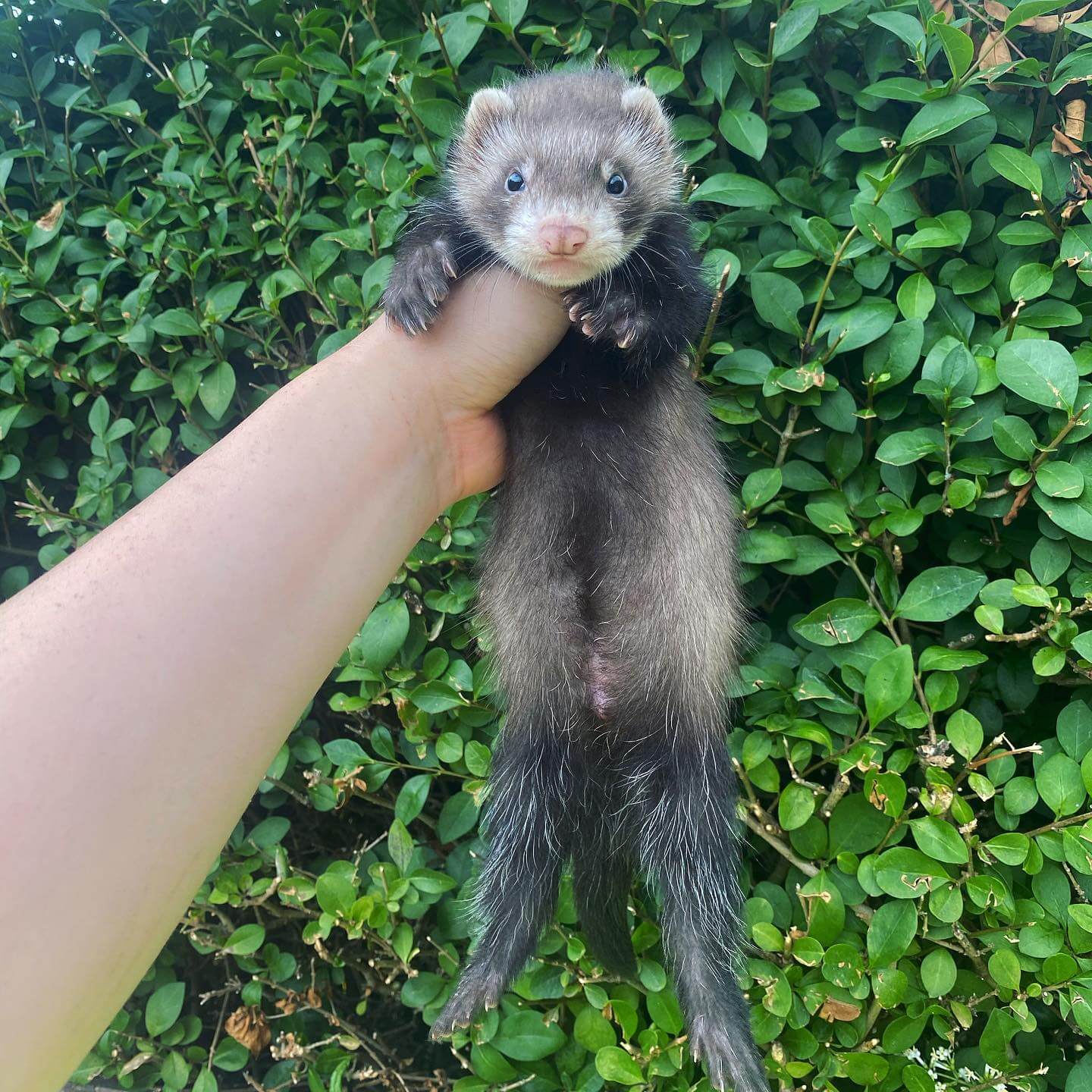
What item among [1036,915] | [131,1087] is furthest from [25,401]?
[1036,915]

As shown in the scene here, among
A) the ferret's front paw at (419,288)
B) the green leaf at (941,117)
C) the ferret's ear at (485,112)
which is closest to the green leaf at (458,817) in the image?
the ferret's front paw at (419,288)

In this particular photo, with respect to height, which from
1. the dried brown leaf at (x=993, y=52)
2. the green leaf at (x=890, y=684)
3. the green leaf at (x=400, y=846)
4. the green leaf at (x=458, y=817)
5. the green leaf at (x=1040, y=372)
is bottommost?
the green leaf at (x=458, y=817)

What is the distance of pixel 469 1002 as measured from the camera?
4.95 ft

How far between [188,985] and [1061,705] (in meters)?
2.14

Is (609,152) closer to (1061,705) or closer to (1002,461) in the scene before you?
(1002,461)

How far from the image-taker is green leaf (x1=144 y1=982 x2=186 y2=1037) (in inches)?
67.2

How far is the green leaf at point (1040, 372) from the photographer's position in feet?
4.24

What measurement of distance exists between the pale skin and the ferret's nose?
0.13m

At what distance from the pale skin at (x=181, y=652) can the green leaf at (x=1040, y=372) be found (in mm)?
779

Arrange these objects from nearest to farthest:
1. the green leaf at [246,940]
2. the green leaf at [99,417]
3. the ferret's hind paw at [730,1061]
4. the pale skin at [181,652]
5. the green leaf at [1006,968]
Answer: the pale skin at [181,652], the green leaf at [1006,968], the ferret's hind paw at [730,1061], the green leaf at [246,940], the green leaf at [99,417]

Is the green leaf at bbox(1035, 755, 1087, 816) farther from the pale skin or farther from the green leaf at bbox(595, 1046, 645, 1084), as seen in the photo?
the pale skin

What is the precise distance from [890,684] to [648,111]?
3.88 feet

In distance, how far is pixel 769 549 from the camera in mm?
1541

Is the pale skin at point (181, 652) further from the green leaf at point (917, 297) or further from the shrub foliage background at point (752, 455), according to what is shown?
the green leaf at point (917, 297)
